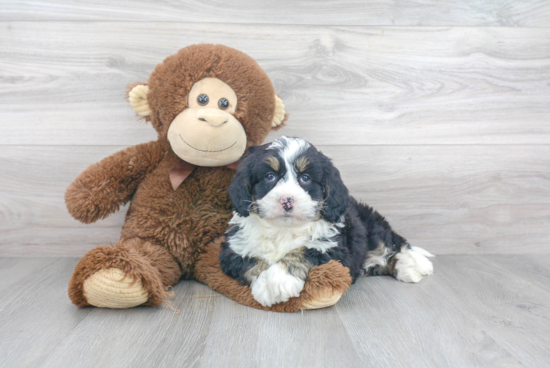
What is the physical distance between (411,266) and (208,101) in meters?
0.99

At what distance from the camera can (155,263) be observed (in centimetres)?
152

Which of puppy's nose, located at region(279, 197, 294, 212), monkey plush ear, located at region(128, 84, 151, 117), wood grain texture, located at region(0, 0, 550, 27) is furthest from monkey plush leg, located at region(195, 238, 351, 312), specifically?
wood grain texture, located at region(0, 0, 550, 27)

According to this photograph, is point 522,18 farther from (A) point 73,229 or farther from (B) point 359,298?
(A) point 73,229

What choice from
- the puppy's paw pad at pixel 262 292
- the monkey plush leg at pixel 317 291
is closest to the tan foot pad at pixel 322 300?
the monkey plush leg at pixel 317 291

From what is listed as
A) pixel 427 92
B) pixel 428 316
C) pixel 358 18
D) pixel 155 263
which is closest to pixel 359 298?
pixel 428 316

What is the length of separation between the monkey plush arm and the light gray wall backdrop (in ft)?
0.99

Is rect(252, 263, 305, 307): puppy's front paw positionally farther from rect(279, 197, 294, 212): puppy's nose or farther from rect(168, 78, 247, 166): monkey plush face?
rect(168, 78, 247, 166): monkey plush face

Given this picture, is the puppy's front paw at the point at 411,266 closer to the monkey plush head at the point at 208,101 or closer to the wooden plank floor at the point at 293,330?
the wooden plank floor at the point at 293,330

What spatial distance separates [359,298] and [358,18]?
3.95 ft

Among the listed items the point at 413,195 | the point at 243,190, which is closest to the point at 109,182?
the point at 243,190

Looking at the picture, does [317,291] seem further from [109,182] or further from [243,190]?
[109,182]

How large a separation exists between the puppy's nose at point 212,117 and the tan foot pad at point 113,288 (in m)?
0.54

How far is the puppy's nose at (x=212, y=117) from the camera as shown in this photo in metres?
1.44

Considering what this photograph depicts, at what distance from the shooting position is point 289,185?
50.8 inches
